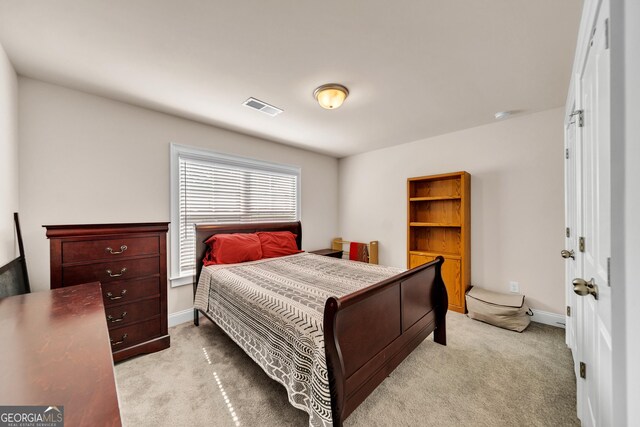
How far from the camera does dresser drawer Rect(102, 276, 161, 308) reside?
206 cm

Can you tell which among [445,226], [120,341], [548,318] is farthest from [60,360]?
[548,318]

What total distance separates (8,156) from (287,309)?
2.40 m

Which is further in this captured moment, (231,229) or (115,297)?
(231,229)

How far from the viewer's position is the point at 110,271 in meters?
2.06

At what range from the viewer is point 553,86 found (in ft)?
7.43

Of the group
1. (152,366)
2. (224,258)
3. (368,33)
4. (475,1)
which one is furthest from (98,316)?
(475,1)

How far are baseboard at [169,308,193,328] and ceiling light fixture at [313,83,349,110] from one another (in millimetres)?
2889

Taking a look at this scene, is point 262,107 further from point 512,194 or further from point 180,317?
point 512,194

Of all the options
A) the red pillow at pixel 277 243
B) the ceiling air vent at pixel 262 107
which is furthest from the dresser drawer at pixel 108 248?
the ceiling air vent at pixel 262 107

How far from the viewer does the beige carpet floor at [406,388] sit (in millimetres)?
1560

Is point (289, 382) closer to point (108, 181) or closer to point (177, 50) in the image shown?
point (177, 50)

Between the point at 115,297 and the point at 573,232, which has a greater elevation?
the point at 573,232

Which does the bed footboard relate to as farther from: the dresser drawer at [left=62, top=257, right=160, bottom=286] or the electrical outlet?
the dresser drawer at [left=62, top=257, right=160, bottom=286]

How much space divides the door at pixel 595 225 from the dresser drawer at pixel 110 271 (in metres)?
2.93
